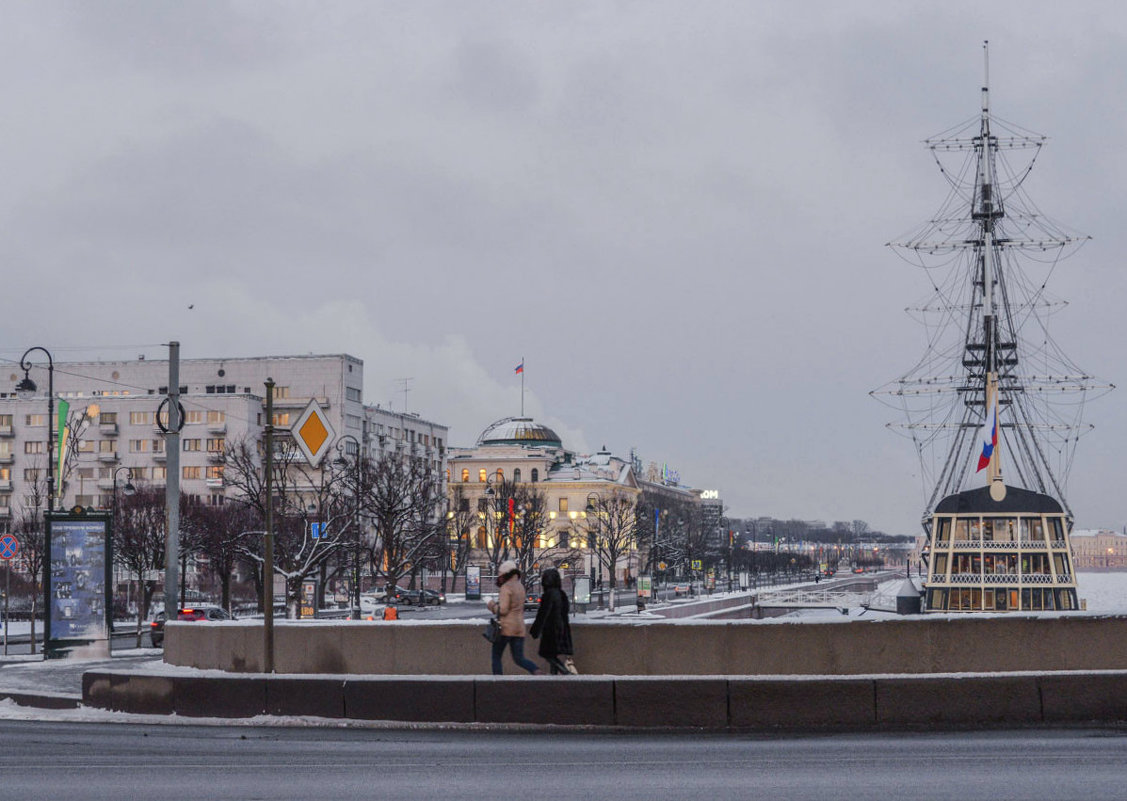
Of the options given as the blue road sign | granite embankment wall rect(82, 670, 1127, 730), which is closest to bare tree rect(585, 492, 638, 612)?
the blue road sign

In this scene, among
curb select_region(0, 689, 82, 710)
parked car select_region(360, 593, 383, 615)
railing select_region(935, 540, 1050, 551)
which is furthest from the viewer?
parked car select_region(360, 593, 383, 615)

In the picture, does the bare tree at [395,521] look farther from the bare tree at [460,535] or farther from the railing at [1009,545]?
the railing at [1009,545]

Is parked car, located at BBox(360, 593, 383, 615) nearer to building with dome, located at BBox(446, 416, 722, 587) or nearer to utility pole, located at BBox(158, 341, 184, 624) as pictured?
building with dome, located at BBox(446, 416, 722, 587)

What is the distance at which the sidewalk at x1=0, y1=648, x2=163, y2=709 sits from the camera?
22.8 m

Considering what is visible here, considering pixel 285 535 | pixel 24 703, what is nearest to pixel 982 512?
pixel 285 535

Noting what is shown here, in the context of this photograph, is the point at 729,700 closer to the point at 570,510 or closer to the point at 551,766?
the point at 551,766

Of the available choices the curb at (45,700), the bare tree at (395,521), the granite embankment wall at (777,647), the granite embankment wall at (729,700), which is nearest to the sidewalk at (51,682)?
the curb at (45,700)

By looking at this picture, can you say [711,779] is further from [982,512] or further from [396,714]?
[982,512]

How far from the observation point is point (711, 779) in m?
13.2

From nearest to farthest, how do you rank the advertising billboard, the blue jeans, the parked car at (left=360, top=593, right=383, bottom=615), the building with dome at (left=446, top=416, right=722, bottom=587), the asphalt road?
the asphalt road, the blue jeans, the advertising billboard, the parked car at (left=360, top=593, right=383, bottom=615), the building with dome at (left=446, top=416, right=722, bottom=587)

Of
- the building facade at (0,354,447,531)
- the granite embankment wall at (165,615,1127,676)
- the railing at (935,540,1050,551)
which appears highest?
the building facade at (0,354,447,531)

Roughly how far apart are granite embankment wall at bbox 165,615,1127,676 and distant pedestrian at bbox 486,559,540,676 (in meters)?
0.86

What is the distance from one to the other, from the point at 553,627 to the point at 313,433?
4.27m

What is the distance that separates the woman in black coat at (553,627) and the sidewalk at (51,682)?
299 inches
